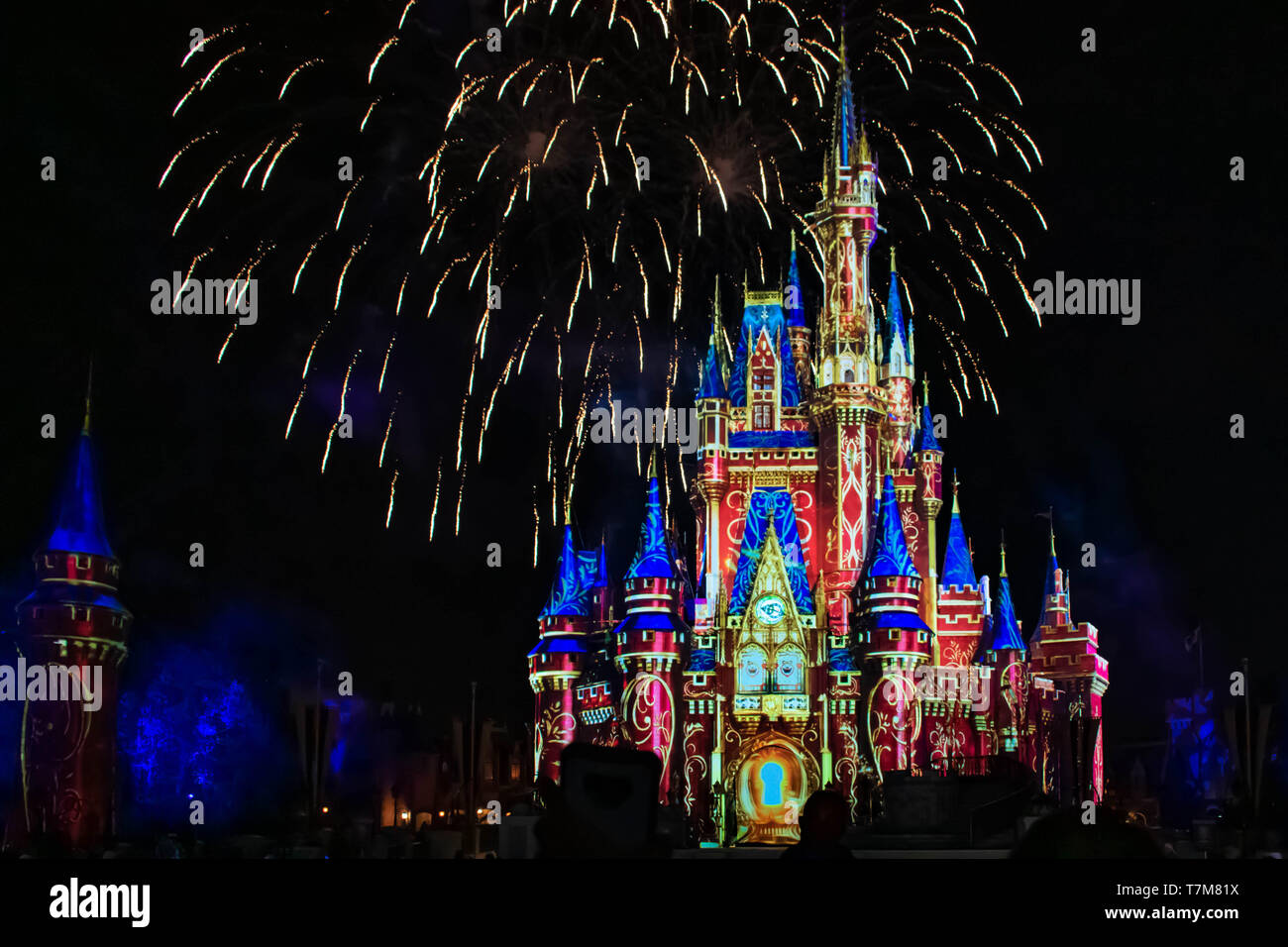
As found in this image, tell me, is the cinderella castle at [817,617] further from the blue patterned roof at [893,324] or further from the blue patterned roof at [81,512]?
the blue patterned roof at [81,512]

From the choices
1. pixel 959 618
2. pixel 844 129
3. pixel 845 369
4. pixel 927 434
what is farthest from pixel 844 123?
pixel 959 618

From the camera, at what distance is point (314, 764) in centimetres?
4253

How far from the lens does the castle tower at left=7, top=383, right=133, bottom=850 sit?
47.4 meters

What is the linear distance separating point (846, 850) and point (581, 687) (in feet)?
184

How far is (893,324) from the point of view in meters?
72.9

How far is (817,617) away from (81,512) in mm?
27639

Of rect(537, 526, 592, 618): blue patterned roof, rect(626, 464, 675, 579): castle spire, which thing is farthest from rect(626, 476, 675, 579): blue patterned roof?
rect(537, 526, 592, 618): blue patterned roof

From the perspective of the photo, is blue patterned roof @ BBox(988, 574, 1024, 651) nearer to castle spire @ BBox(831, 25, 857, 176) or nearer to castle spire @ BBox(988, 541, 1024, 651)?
castle spire @ BBox(988, 541, 1024, 651)

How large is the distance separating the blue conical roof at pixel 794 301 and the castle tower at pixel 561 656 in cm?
1608

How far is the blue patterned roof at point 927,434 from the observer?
241 feet

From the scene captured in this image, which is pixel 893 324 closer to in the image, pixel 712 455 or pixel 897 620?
pixel 712 455
